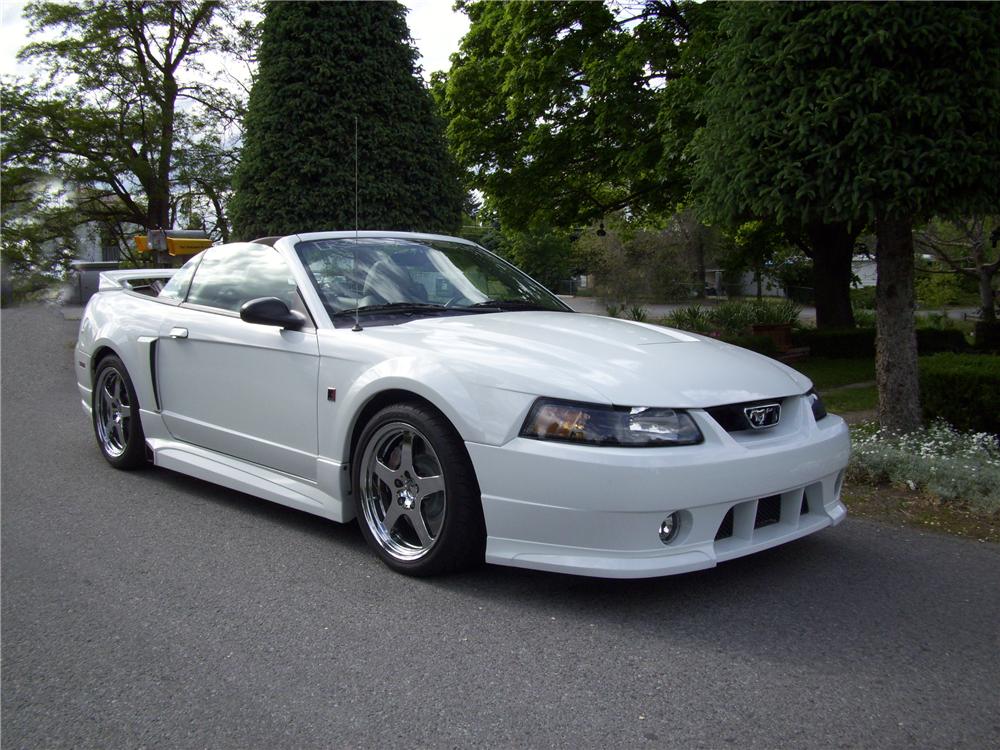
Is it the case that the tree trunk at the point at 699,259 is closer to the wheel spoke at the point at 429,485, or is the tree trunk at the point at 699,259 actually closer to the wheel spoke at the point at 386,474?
the wheel spoke at the point at 386,474

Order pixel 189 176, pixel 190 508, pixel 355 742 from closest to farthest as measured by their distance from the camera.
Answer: pixel 355 742 < pixel 190 508 < pixel 189 176

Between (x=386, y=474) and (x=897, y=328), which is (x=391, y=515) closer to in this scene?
(x=386, y=474)

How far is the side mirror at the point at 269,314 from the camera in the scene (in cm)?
446

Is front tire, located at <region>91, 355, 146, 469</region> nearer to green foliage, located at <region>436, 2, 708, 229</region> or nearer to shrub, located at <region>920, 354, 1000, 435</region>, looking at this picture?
shrub, located at <region>920, 354, 1000, 435</region>

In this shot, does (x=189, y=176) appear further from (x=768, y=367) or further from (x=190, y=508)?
(x=768, y=367)

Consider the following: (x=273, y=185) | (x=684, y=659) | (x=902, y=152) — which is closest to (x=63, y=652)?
(x=684, y=659)

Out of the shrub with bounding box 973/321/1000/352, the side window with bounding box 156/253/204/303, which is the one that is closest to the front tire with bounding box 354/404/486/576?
the side window with bounding box 156/253/204/303

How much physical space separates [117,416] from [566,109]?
37.6 feet

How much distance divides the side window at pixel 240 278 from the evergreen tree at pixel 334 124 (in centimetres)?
572

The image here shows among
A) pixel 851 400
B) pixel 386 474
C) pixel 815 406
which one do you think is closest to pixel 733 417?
pixel 815 406

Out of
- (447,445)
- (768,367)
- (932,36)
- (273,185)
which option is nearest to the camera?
(447,445)

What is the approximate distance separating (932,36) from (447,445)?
434cm

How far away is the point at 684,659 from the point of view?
3180 millimetres

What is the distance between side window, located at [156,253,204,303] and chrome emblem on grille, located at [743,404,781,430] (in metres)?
3.69
